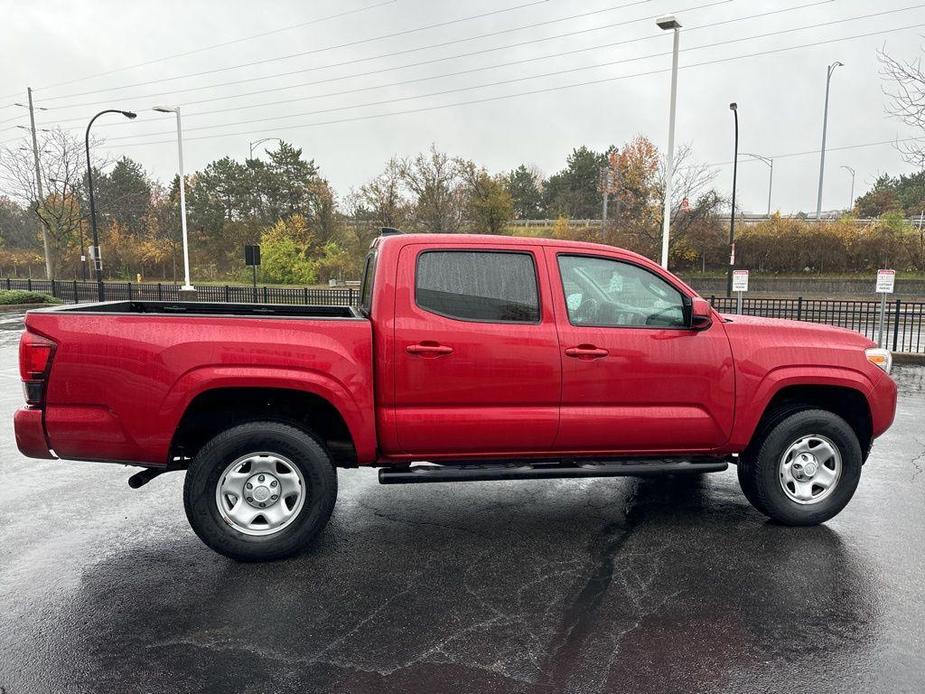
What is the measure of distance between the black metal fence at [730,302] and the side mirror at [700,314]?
13.2 m

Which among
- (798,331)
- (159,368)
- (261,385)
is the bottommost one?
(261,385)

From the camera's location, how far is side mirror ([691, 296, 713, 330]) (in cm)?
432

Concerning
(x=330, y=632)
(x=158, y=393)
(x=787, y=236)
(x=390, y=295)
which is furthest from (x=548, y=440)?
(x=787, y=236)

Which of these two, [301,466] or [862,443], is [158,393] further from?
[862,443]

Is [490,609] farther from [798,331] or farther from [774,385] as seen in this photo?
[798,331]

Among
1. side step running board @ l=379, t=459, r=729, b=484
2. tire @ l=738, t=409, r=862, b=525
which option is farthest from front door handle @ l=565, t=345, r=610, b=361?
tire @ l=738, t=409, r=862, b=525

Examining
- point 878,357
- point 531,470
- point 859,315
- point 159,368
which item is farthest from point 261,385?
point 859,315

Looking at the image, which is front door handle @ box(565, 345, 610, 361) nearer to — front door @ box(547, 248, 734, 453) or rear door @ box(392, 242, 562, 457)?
front door @ box(547, 248, 734, 453)

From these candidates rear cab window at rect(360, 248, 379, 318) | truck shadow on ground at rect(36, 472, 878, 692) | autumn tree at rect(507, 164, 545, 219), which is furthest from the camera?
autumn tree at rect(507, 164, 545, 219)

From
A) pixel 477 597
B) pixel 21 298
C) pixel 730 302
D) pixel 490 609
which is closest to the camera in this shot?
pixel 490 609

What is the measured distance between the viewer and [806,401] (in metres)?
4.77

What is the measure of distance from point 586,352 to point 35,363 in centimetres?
331

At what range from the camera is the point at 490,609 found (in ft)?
11.6

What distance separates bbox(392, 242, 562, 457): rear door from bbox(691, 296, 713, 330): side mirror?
956 millimetres
